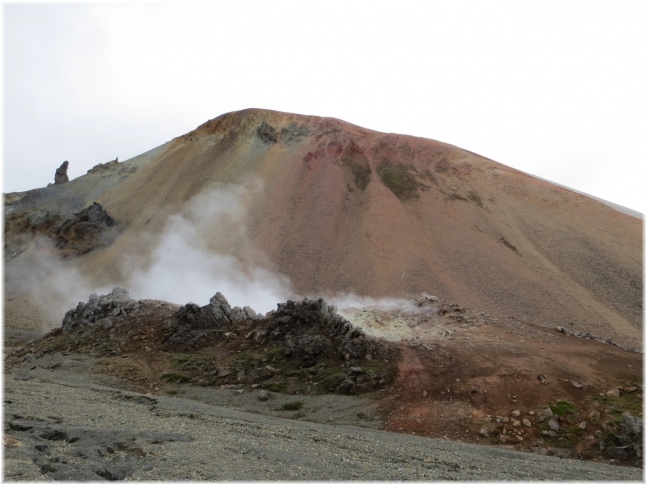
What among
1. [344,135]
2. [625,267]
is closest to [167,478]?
[625,267]

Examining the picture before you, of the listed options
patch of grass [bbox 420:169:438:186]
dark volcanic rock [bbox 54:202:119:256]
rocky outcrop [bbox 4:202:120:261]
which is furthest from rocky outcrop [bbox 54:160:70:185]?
patch of grass [bbox 420:169:438:186]

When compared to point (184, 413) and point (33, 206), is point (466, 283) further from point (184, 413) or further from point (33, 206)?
point (33, 206)

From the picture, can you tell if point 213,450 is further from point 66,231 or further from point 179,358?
point 66,231

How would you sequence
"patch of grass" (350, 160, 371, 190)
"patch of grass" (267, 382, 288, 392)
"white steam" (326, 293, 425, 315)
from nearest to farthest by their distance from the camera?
"patch of grass" (267, 382, 288, 392)
"white steam" (326, 293, 425, 315)
"patch of grass" (350, 160, 371, 190)

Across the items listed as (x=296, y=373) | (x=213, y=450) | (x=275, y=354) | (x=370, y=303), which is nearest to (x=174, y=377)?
(x=275, y=354)

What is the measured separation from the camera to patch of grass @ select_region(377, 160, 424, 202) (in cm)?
5722

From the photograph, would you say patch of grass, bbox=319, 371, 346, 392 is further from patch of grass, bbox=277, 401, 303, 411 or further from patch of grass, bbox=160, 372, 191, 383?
patch of grass, bbox=160, 372, 191, 383

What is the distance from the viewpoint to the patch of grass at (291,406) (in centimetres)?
2284

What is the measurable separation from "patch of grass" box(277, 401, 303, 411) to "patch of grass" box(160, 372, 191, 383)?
561cm

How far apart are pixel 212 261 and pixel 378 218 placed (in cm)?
1602

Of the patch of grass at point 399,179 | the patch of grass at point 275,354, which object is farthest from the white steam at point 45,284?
the patch of grass at point 399,179

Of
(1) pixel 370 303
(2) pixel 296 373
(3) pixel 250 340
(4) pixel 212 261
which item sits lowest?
(2) pixel 296 373

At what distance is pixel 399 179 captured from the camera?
59.8m

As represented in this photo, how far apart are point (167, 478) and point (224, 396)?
13445mm
